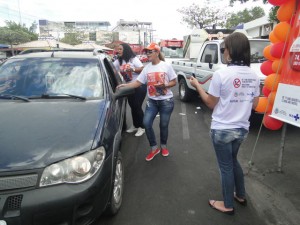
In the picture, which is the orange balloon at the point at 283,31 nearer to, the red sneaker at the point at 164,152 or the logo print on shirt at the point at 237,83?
the logo print on shirt at the point at 237,83

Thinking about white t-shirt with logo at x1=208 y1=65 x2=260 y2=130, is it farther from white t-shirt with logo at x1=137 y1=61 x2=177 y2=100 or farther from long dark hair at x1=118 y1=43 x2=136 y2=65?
long dark hair at x1=118 y1=43 x2=136 y2=65

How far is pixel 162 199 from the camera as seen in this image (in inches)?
131

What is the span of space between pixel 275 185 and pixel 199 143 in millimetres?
1831

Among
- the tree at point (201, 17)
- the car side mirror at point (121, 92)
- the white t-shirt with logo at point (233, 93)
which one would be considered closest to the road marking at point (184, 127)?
the car side mirror at point (121, 92)

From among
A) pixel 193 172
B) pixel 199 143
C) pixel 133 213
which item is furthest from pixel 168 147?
pixel 133 213

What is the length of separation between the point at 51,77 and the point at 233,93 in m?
2.19

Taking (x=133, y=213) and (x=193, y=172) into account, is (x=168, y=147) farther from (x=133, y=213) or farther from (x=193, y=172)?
(x=133, y=213)

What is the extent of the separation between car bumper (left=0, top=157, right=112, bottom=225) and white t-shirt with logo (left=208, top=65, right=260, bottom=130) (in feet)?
4.29

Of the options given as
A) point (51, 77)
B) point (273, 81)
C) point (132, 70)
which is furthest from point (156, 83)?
point (273, 81)

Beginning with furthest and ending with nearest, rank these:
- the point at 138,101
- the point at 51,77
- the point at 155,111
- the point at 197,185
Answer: the point at 138,101, the point at 155,111, the point at 197,185, the point at 51,77

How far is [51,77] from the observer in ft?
11.4

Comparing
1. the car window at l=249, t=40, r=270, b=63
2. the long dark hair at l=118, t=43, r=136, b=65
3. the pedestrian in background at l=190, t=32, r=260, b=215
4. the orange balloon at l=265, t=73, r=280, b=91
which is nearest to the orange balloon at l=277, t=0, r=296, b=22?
the orange balloon at l=265, t=73, r=280, b=91

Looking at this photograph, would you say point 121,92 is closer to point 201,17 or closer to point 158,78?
point 158,78

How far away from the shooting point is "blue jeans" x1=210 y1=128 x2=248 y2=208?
277 cm
